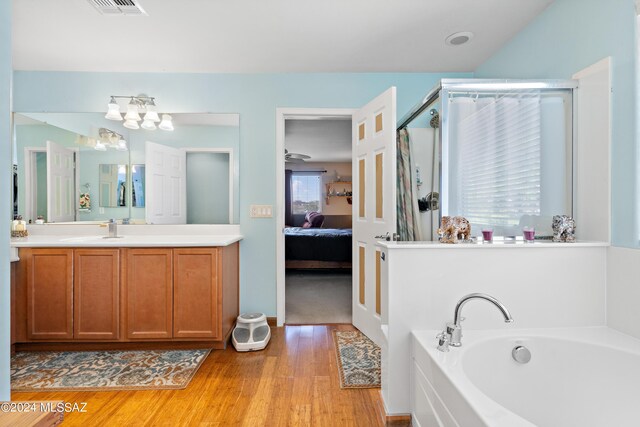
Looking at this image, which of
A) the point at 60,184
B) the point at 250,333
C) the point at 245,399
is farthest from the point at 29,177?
the point at 245,399

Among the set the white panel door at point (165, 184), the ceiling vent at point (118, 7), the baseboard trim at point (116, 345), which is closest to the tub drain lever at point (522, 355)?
the baseboard trim at point (116, 345)

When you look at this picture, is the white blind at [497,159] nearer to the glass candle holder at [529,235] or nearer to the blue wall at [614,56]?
the glass candle holder at [529,235]

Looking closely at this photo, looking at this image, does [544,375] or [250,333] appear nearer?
[544,375]

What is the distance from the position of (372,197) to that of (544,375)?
1609 millimetres

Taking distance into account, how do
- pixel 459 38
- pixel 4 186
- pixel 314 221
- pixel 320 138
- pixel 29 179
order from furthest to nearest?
pixel 314 221, pixel 320 138, pixel 29 179, pixel 459 38, pixel 4 186

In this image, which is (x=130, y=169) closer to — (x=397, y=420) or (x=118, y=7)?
(x=118, y=7)

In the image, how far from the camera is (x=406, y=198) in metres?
2.58

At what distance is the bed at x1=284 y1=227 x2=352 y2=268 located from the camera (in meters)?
5.03

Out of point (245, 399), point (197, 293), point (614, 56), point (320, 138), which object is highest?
point (320, 138)

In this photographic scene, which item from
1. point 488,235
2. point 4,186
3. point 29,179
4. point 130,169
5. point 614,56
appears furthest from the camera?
point 130,169

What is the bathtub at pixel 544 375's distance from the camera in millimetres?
1281

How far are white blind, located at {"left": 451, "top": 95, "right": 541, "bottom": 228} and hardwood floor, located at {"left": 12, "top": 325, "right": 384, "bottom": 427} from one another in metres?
1.32

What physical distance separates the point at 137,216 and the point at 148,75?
1.35 metres

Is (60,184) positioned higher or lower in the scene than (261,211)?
higher
